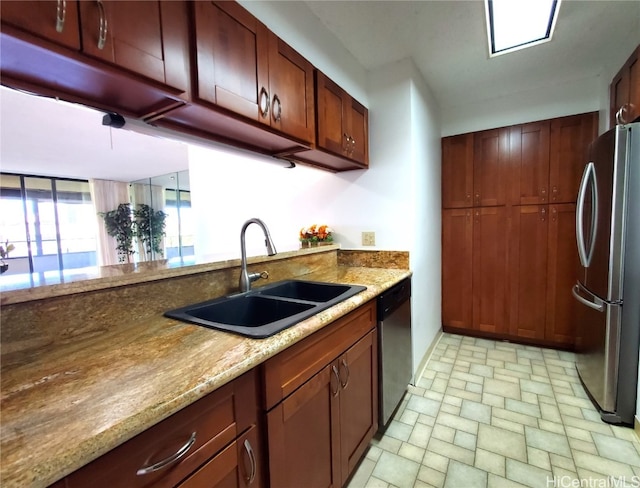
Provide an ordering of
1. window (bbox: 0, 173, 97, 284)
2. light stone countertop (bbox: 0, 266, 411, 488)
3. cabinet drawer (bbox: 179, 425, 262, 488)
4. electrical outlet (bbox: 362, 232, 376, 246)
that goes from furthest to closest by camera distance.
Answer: window (bbox: 0, 173, 97, 284)
electrical outlet (bbox: 362, 232, 376, 246)
cabinet drawer (bbox: 179, 425, 262, 488)
light stone countertop (bbox: 0, 266, 411, 488)

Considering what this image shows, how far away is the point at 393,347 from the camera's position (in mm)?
1765

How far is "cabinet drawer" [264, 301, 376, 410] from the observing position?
2.94ft

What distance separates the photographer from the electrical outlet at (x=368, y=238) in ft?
7.41

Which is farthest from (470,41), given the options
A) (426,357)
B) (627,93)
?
(426,357)

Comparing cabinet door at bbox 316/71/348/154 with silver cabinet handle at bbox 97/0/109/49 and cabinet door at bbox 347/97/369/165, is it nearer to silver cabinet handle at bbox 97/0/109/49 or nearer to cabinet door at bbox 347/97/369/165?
cabinet door at bbox 347/97/369/165

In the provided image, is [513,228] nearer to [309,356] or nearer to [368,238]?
[368,238]

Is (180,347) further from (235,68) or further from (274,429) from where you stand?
(235,68)

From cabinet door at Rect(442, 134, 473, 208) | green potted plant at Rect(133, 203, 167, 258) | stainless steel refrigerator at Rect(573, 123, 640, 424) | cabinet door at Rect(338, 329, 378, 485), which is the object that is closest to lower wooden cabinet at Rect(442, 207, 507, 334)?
cabinet door at Rect(442, 134, 473, 208)

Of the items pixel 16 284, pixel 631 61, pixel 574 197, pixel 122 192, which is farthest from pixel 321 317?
pixel 122 192

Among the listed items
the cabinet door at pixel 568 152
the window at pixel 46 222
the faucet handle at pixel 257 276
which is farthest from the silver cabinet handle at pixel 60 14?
the window at pixel 46 222

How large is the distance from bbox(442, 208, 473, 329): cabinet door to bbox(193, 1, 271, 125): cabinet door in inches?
96.3

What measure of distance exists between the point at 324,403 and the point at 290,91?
1.45 metres

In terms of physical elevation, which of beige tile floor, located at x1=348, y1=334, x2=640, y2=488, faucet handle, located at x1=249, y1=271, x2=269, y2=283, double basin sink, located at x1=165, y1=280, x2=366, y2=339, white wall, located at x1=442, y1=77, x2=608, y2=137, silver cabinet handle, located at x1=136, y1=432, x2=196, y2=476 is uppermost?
white wall, located at x1=442, y1=77, x2=608, y2=137

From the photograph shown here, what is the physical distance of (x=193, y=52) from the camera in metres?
1.01
